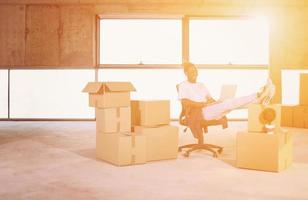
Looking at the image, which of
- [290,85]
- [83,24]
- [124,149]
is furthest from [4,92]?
[290,85]

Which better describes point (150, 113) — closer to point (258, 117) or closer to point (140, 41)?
point (258, 117)

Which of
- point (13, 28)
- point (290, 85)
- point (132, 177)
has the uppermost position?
point (13, 28)

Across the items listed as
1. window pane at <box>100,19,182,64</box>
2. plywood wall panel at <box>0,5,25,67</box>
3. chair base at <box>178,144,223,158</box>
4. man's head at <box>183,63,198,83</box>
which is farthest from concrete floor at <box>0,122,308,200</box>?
plywood wall panel at <box>0,5,25,67</box>

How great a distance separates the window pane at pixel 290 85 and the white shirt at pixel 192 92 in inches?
158

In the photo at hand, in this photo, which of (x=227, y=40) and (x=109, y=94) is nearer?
(x=109, y=94)

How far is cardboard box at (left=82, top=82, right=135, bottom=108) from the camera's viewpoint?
4727mm

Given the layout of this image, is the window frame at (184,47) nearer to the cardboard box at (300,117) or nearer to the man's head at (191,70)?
the cardboard box at (300,117)

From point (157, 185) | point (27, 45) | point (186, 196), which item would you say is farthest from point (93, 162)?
point (27, 45)

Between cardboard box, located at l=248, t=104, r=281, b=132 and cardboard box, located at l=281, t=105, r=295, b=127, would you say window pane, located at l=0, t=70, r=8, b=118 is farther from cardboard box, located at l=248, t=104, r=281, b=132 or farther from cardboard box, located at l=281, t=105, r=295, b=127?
cardboard box, located at l=248, t=104, r=281, b=132

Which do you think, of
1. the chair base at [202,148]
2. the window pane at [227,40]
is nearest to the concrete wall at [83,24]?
the window pane at [227,40]

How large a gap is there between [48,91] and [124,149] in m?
4.93

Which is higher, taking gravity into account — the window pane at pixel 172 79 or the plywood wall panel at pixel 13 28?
the plywood wall panel at pixel 13 28

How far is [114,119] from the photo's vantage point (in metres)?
4.78

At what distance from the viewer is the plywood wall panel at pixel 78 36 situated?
29.4 ft
